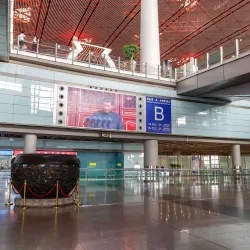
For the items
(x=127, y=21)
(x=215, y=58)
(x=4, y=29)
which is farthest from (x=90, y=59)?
(x=127, y=21)

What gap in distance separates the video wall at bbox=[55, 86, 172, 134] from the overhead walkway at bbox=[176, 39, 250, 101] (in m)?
2.38

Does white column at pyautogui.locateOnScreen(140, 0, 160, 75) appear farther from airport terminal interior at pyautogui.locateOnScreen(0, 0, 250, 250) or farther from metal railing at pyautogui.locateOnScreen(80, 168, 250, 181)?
metal railing at pyautogui.locateOnScreen(80, 168, 250, 181)

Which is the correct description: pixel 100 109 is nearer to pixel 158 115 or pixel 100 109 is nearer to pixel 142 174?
pixel 158 115

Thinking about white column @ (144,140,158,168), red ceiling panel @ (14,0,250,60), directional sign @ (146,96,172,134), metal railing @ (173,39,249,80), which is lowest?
white column @ (144,140,158,168)

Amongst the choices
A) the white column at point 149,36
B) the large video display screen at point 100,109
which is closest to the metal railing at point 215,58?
the white column at point 149,36

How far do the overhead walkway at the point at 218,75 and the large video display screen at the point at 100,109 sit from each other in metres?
4.55

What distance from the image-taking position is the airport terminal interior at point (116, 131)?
4910 mm

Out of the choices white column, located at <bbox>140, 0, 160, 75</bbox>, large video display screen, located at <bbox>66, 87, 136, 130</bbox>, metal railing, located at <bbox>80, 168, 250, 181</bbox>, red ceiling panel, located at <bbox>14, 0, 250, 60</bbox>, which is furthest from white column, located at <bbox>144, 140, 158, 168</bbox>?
red ceiling panel, located at <bbox>14, 0, 250, 60</bbox>

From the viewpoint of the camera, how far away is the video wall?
17297mm

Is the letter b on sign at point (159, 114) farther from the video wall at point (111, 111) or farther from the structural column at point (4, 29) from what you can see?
the structural column at point (4, 29)

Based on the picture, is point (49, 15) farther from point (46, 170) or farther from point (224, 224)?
point (224, 224)

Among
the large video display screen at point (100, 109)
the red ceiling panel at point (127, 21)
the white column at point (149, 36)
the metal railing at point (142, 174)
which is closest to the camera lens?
the large video display screen at point (100, 109)

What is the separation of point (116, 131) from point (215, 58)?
27.4 ft

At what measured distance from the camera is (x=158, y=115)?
2017cm
